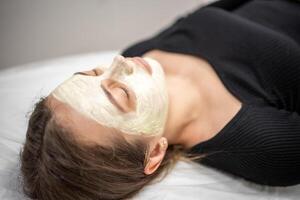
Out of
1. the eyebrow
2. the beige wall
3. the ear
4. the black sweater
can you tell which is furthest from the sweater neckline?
the beige wall

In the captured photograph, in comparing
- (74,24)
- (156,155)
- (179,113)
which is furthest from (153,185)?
(74,24)

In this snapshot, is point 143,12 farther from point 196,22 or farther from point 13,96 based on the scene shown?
point 13,96

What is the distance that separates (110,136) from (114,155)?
0.04 m

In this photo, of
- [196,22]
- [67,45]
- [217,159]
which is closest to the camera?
[217,159]

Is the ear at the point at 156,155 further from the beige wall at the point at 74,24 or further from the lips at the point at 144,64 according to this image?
the beige wall at the point at 74,24

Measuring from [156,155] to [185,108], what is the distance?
167 mm

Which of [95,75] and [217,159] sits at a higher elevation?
[95,75]

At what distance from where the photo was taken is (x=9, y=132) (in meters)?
1.10

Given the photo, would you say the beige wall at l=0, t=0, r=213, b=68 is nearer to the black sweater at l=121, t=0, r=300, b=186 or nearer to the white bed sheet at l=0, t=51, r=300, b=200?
the white bed sheet at l=0, t=51, r=300, b=200

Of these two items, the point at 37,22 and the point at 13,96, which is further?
the point at 37,22

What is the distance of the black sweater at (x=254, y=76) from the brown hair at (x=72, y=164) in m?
→ 0.24

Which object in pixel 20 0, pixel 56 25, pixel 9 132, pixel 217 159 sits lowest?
pixel 217 159

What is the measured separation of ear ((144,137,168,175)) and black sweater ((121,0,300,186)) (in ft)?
0.42

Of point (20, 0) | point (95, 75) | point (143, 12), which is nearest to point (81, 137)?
point (95, 75)
